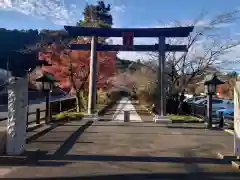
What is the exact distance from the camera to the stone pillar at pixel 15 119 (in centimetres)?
863

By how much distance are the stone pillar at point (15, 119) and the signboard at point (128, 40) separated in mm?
12142

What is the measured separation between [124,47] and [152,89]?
621 inches

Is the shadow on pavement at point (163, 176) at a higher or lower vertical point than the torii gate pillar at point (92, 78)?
lower

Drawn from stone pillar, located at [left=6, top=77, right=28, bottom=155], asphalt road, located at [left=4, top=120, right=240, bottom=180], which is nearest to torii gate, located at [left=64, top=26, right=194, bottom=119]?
asphalt road, located at [left=4, top=120, right=240, bottom=180]

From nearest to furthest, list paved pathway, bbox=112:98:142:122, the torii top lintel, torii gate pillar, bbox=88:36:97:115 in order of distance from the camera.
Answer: the torii top lintel → torii gate pillar, bbox=88:36:97:115 → paved pathway, bbox=112:98:142:122

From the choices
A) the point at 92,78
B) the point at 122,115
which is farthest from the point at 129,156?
the point at 122,115

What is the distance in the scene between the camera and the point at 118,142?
11883 mm

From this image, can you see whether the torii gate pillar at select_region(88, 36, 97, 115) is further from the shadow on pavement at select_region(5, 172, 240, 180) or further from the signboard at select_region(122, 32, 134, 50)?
the shadow on pavement at select_region(5, 172, 240, 180)

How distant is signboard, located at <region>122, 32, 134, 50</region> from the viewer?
66.3ft

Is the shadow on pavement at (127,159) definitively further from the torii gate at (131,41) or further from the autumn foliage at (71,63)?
the autumn foliage at (71,63)

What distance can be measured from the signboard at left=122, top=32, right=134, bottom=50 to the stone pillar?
1214 cm

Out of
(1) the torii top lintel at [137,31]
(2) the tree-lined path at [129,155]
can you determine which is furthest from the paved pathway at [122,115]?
(2) the tree-lined path at [129,155]

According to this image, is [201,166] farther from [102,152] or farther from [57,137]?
[57,137]

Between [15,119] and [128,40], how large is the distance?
1256cm
